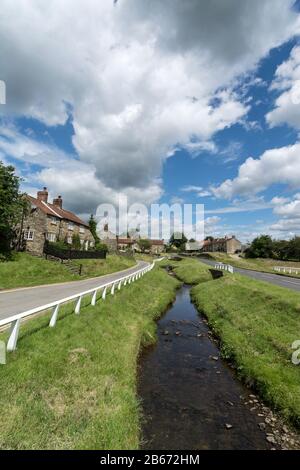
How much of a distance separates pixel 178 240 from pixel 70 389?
536 feet

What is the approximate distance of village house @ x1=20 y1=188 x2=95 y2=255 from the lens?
39219 mm

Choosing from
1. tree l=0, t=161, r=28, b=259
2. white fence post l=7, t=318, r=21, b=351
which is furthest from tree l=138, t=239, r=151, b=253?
white fence post l=7, t=318, r=21, b=351

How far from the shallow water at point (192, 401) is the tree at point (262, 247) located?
84176mm

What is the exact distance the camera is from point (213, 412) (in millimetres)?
8375

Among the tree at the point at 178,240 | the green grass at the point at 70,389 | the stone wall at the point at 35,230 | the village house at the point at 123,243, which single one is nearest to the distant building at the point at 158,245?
the village house at the point at 123,243

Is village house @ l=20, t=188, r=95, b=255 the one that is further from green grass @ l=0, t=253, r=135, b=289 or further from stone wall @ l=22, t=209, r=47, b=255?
green grass @ l=0, t=253, r=135, b=289

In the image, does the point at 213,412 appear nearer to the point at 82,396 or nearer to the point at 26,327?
the point at 82,396

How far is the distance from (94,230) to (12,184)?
39042 mm

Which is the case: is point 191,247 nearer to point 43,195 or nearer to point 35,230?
point 43,195

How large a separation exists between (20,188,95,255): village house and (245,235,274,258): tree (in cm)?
5696

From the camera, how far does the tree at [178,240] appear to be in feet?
554

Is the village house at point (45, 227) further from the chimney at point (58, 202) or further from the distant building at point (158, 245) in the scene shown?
the distant building at point (158, 245)

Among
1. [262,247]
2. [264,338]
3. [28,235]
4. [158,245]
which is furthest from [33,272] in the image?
[158,245]

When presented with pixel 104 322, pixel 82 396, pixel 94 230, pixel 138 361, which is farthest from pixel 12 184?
pixel 94 230
